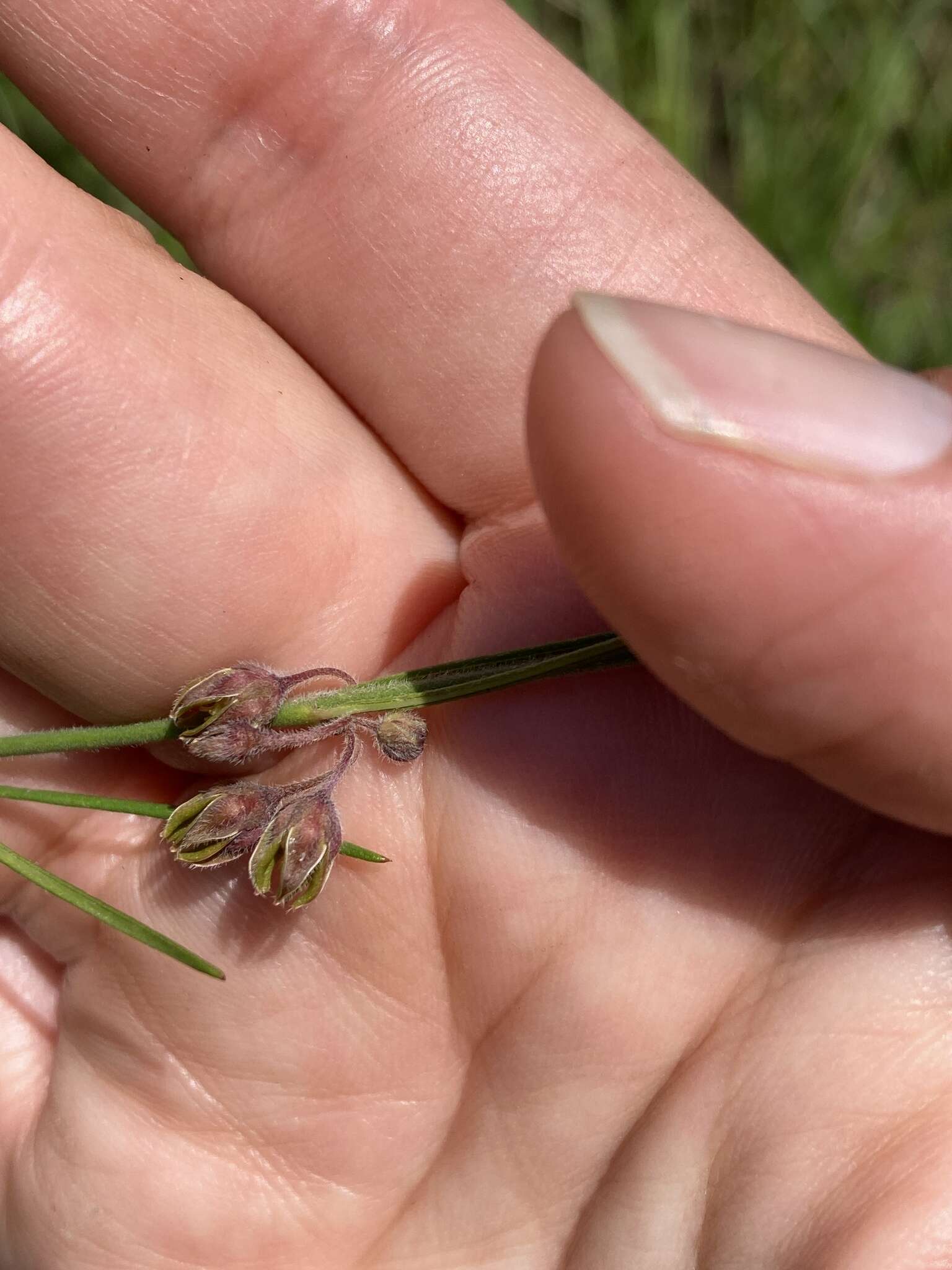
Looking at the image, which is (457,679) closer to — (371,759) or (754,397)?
(371,759)

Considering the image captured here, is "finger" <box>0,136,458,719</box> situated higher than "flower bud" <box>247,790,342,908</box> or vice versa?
"finger" <box>0,136,458,719</box>

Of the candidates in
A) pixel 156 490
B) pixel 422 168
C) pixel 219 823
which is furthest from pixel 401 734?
pixel 422 168

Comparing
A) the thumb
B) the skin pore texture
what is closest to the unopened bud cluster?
the skin pore texture

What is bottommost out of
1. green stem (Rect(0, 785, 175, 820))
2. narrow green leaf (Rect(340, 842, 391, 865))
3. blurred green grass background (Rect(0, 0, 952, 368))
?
blurred green grass background (Rect(0, 0, 952, 368))

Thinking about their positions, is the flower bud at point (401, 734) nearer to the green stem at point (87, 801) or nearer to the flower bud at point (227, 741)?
the flower bud at point (227, 741)

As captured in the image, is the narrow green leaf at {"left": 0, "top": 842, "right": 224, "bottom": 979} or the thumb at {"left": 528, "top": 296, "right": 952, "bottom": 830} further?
the narrow green leaf at {"left": 0, "top": 842, "right": 224, "bottom": 979}

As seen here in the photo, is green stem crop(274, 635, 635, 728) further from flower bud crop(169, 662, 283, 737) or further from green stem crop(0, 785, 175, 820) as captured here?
green stem crop(0, 785, 175, 820)
